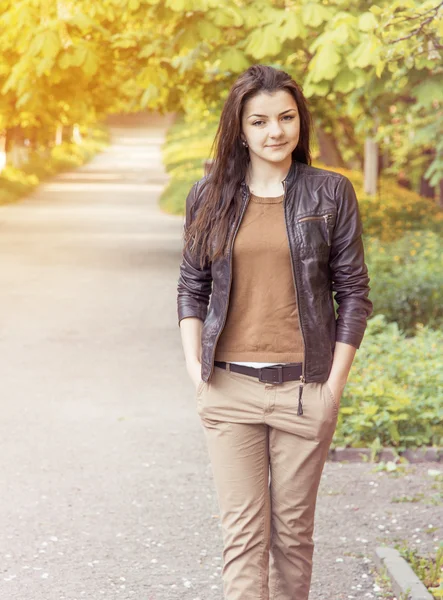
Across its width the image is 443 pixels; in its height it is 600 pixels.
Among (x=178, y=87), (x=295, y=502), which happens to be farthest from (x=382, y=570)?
(x=178, y=87)

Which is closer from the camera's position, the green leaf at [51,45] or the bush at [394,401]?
the bush at [394,401]

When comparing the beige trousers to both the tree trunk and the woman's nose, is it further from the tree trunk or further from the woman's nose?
the tree trunk

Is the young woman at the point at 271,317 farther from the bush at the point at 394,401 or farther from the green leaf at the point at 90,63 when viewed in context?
the green leaf at the point at 90,63

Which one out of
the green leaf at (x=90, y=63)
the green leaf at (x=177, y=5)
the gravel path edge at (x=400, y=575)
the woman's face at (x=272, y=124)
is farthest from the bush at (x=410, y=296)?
the woman's face at (x=272, y=124)

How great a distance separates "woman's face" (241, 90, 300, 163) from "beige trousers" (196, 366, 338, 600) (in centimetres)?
68

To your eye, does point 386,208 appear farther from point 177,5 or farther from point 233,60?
point 177,5

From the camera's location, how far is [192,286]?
3.67 meters

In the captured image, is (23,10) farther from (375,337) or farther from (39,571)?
(39,571)

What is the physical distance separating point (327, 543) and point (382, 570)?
52 cm

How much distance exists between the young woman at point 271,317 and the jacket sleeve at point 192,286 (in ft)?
0.18

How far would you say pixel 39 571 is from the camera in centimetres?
486

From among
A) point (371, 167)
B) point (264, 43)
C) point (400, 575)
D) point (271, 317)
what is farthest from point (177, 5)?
point (371, 167)

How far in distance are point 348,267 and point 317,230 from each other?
0.16 m

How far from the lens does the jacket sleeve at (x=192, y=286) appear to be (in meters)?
3.63
